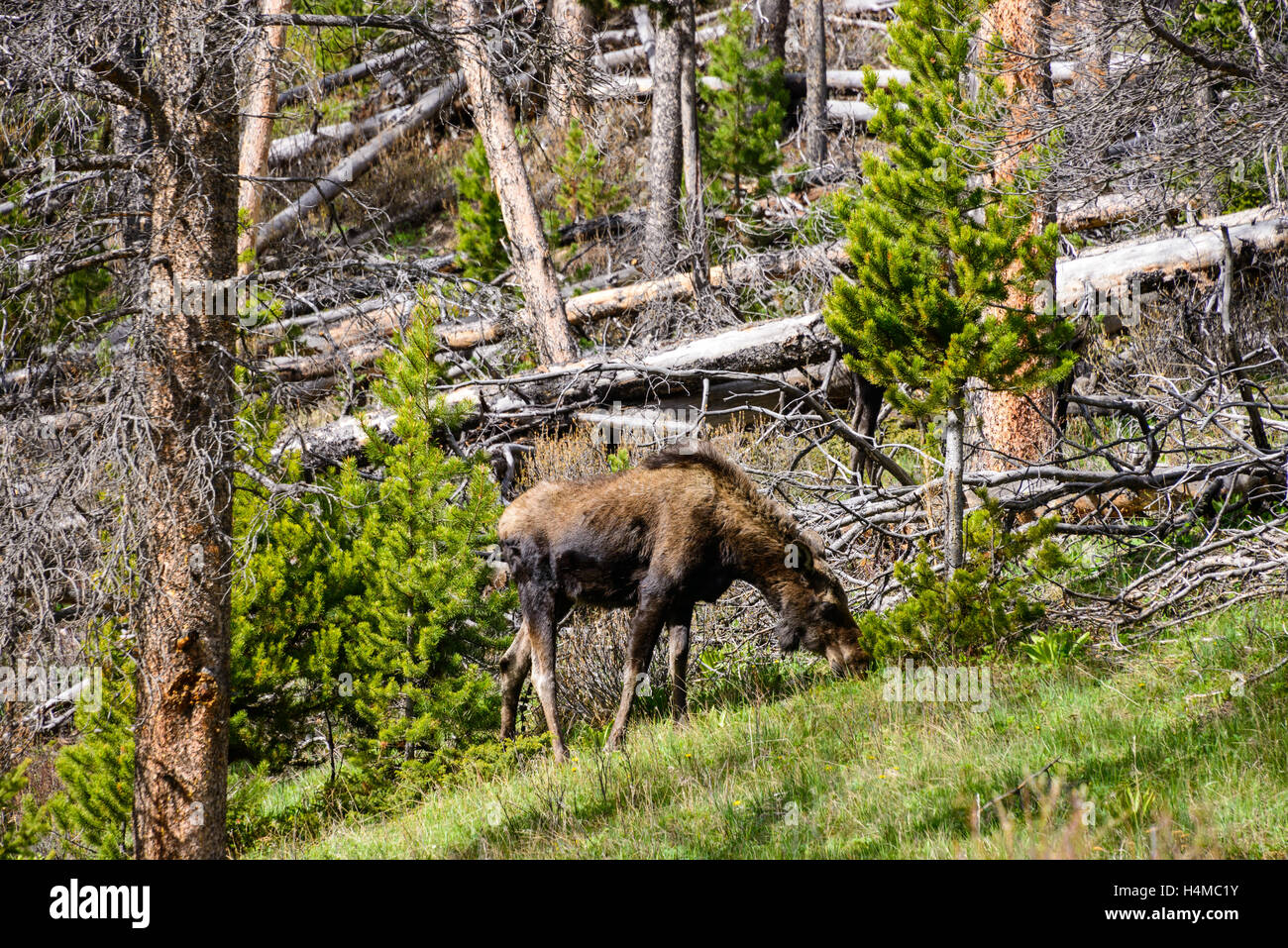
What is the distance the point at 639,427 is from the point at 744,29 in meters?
12.1

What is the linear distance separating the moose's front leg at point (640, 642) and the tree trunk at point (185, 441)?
9.11 feet

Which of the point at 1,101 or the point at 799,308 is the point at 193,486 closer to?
the point at 1,101

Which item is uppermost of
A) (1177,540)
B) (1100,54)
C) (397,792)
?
(1100,54)

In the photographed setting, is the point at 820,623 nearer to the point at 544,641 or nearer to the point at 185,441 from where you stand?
the point at 544,641

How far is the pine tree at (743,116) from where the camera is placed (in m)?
19.4

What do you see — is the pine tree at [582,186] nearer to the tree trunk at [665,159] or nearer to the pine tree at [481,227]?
the pine tree at [481,227]

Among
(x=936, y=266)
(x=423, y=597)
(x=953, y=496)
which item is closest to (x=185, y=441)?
(x=423, y=597)

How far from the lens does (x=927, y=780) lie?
19.1 ft

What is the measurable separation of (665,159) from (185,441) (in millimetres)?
13045

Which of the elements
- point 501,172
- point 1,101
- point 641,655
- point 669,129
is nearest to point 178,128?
point 1,101

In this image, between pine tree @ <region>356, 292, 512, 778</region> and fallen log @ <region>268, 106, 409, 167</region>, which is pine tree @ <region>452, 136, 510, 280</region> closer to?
fallen log @ <region>268, 106, 409, 167</region>

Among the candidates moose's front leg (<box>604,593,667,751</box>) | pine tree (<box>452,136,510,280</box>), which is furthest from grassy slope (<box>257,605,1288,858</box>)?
pine tree (<box>452,136,510,280</box>)

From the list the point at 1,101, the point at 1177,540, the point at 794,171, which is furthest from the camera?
the point at 794,171

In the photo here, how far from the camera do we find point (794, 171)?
19953mm
